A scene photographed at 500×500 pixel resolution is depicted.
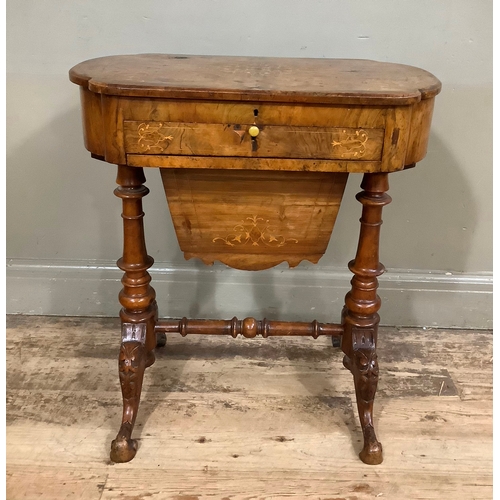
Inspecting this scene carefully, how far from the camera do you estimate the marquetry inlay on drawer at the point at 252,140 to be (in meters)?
1.54

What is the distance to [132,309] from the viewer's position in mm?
1916

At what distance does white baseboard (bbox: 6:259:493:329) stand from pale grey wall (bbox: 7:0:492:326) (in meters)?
0.02

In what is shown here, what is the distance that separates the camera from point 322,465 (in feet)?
6.02

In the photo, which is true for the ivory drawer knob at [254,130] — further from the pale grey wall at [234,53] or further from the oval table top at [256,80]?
the pale grey wall at [234,53]

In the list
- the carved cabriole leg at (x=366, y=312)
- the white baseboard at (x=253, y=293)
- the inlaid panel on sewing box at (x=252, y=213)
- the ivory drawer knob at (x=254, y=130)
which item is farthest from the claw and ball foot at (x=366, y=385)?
the ivory drawer knob at (x=254, y=130)

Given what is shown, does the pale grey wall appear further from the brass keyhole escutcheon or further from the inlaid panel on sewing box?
the brass keyhole escutcheon

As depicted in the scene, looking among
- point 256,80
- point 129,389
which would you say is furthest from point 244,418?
point 256,80

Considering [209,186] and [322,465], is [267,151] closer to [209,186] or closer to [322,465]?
[209,186]

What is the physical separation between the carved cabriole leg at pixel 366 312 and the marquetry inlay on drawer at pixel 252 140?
0.21 meters

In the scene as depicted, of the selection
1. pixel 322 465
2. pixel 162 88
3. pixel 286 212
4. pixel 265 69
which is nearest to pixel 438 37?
pixel 265 69

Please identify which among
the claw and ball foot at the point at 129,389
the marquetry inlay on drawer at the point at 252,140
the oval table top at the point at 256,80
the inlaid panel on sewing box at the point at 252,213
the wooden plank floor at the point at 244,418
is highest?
the oval table top at the point at 256,80

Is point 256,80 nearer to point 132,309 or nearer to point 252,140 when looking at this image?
point 252,140

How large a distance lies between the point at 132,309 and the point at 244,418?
0.55 meters

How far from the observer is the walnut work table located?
4.99ft
